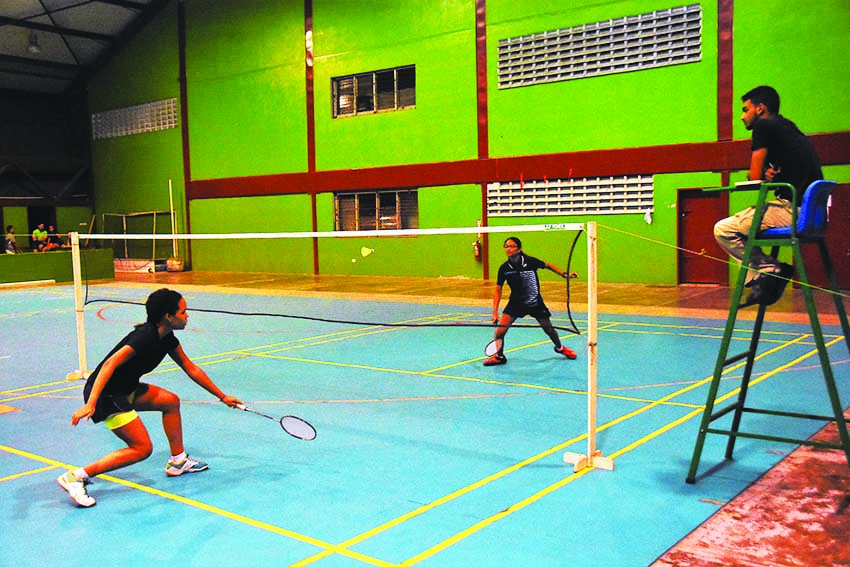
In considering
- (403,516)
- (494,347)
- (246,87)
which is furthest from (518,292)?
(246,87)

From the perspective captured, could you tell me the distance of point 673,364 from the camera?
10461 mm

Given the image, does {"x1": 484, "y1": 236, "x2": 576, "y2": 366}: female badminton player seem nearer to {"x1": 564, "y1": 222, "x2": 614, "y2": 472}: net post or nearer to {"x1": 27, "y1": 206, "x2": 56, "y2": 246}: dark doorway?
{"x1": 564, "y1": 222, "x2": 614, "y2": 472}: net post

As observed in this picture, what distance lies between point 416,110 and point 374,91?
199 cm

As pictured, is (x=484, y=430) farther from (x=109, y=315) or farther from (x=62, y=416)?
(x=109, y=315)

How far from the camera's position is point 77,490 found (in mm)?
5641

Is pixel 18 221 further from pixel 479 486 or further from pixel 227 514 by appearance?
pixel 479 486

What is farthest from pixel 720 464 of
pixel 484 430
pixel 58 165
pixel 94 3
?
pixel 58 165

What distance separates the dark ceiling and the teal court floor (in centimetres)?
2164

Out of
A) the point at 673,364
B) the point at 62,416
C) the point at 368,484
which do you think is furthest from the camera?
the point at 673,364

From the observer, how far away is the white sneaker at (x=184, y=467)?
624 cm

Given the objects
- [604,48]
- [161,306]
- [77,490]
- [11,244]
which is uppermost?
[604,48]

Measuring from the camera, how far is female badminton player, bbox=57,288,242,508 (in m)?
5.66

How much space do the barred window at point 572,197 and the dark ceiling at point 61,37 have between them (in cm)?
1717

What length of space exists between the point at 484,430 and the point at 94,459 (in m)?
3.46
